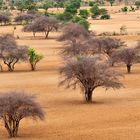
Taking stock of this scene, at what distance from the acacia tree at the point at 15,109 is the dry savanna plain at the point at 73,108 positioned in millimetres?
926

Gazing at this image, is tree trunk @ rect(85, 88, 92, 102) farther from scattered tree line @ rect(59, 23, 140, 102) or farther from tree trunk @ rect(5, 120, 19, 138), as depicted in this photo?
tree trunk @ rect(5, 120, 19, 138)

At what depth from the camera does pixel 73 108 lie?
49406 mm

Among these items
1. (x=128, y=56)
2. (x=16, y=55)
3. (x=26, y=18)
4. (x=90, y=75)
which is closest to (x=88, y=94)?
(x=90, y=75)

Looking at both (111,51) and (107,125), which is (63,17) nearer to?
(111,51)

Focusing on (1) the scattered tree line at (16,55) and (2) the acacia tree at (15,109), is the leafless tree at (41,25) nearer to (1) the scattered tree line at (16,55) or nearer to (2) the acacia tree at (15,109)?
(1) the scattered tree line at (16,55)

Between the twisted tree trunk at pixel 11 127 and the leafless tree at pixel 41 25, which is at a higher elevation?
the twisted tree trunk at pixel 11 127

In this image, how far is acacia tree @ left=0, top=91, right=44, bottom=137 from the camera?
38000 mm

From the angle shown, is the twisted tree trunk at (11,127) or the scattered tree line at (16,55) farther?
the scattered tree line at (16,55)

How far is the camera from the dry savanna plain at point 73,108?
39469 millimetres

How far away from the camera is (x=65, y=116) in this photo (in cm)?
4609

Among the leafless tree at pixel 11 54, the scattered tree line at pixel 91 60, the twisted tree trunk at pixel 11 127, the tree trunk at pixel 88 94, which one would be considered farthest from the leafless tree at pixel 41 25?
the twisted tree trunk at pixel 11 127

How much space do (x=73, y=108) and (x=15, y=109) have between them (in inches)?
467

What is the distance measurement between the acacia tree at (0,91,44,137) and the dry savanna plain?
93 centimetres

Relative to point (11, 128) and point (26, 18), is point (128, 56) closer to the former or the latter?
point (11, 128)
